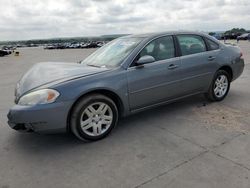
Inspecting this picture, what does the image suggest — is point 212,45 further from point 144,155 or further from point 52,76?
point 52,76

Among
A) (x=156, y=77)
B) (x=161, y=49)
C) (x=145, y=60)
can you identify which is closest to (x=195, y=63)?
(x=161, y=49)

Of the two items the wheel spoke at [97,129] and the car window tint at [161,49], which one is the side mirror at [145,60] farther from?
the wheel spoke at [97,129]

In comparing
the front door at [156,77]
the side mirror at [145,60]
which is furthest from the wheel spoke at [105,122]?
the side mirror at [145,60]

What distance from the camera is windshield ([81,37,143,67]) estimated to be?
13.3ft

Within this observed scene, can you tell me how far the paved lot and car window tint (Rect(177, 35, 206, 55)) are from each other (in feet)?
3.90

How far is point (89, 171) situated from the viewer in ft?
9.33

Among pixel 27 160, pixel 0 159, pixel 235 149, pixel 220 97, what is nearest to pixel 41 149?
pixel 27 160

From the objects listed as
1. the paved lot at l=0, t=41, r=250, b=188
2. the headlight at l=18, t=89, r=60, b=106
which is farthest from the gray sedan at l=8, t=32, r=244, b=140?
the paved lot at l=0, t=41, r=250, b=188

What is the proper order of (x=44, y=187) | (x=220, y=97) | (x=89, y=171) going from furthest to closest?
(x=220, y=97) < (x=89, y=171) < (x=44, y=187)

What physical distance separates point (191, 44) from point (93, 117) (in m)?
2.44

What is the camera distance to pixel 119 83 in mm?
3699

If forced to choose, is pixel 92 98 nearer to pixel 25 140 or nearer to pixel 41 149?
pixel 41 149

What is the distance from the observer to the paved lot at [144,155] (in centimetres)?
265

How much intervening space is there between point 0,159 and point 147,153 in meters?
1.89
